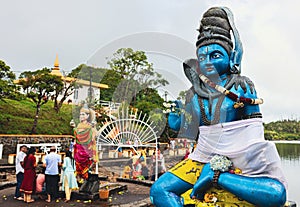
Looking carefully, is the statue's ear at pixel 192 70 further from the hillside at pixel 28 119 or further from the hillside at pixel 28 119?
the hillside at pixel 28 119

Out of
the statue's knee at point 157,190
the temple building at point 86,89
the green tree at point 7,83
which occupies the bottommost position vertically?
the statue's knee at point 157,190

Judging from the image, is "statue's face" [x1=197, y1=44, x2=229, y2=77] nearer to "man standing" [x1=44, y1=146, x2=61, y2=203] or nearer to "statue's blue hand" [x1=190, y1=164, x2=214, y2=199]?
"statue's blue hand" [x1=190, y1=164, x2=214, y2=199]

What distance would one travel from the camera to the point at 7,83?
17984 mm

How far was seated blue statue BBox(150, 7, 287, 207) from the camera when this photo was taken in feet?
9.83

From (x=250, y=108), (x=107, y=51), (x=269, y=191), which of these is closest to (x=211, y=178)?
(x=269, y=191)

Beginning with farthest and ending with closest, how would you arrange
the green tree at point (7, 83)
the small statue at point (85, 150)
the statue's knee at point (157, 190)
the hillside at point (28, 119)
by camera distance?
1. the hillside at point (28, 119)
2. the green tree at point (7, 83)
3. the small statue at point (85, 150)
4. the statue's knee at point (157, 190)

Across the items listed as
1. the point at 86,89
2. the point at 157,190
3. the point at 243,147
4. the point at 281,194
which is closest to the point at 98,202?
the point at 86,89

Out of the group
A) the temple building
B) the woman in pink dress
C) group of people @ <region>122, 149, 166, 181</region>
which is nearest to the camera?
the temple building

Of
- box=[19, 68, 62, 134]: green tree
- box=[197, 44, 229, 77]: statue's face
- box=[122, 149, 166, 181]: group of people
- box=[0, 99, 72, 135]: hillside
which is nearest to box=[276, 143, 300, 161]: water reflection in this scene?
box=[0, 99, 72, 135]: hillside

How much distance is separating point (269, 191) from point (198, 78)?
4.55 ft

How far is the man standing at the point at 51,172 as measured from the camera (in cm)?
785

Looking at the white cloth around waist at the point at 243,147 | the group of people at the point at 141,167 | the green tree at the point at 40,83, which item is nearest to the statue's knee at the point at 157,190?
the white cloth around waist at the point at 243,147

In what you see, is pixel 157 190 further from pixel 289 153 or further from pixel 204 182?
pixel 289 153

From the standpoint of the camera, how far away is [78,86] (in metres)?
3.88
